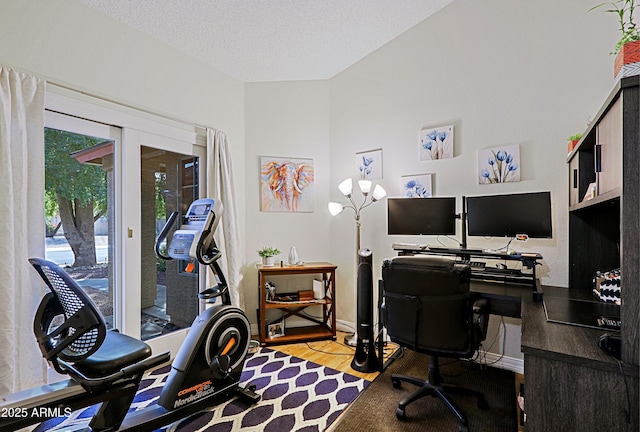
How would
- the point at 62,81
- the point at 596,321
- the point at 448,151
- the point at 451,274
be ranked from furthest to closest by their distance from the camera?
the point at 448,151, the point at 62,81, the point at 451,274, the point at 596,321

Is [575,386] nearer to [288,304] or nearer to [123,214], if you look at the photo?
[288,304]

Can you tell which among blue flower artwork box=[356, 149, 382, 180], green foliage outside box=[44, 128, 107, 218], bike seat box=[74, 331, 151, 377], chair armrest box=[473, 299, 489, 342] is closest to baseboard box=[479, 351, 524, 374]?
chair armrest box=[473, 299, 489, 342]

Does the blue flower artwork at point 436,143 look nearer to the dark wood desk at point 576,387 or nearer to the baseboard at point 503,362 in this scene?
the baseboard at point 503,362

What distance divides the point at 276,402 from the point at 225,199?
6.16ft

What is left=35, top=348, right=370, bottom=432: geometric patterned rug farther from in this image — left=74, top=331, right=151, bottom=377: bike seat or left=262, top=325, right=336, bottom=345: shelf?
left=74, top=331, right=151, bottom=377: bike seat

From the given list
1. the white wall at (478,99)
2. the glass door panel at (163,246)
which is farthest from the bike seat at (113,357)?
the white wall at (478,99)

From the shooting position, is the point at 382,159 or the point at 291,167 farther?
the point at 291,167

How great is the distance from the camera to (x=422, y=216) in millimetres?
2865

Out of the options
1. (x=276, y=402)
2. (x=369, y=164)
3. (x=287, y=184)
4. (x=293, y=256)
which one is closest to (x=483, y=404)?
(x=276, y=402)

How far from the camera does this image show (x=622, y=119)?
1.03 metres

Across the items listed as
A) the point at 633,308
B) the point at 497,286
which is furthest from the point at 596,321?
the point at 497,286

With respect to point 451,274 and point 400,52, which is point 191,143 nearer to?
point 400,52

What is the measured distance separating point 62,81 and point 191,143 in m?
1.08

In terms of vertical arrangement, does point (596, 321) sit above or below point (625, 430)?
above
